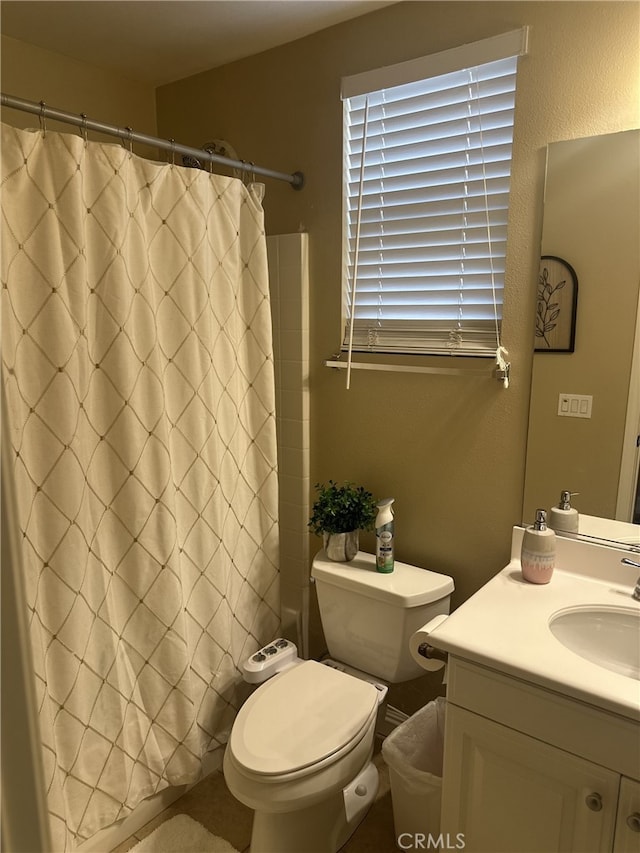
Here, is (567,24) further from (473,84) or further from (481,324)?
(481,324)

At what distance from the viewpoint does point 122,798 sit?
1.70 metres

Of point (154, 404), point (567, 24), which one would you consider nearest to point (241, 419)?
point (154, 404)

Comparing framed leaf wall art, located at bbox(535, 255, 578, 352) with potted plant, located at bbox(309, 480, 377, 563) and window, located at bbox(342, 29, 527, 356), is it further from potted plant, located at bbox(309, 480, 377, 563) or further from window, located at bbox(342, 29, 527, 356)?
potted plant, located at bbox(309, 480, 377, 563)

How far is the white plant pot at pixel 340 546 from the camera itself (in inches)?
75.7

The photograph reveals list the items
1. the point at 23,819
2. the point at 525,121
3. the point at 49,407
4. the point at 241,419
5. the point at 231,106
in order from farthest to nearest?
the point at 231,106 → the point at 241,419 → the point at 525,121 → the point at 49,407 → the point at 23,819

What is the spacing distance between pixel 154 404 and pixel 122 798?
1.12m

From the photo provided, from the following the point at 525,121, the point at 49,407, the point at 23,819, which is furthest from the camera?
the point at 525,121

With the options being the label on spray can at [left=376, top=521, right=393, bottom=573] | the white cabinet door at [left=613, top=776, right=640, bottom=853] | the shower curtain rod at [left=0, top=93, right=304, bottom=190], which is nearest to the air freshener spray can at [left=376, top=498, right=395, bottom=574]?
the label on spray can at [left=376, top=521, right=393, bottom=573]

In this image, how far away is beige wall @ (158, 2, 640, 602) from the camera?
1.50 meters

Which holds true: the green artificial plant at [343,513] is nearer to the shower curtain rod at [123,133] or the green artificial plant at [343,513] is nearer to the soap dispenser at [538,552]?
the soap dispenser at [538,552]

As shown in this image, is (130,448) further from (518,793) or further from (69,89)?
(69,89)

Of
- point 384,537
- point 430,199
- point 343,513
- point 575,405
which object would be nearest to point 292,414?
point 343,513

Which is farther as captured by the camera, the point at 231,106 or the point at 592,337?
the point at 231,106

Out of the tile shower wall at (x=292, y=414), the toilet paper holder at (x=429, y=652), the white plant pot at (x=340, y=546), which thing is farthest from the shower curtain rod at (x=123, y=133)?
the toilet paper holder at (x=429, y=652)
